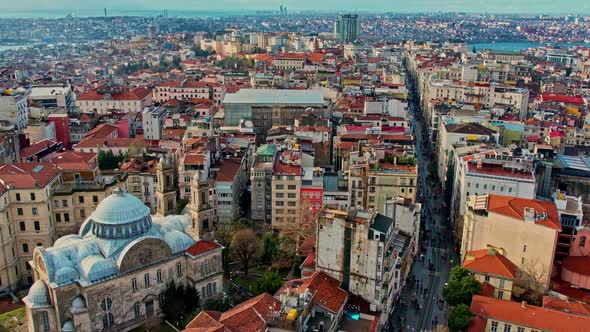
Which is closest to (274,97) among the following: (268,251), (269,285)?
(268,251)

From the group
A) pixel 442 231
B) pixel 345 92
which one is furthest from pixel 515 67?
pixel 442 231

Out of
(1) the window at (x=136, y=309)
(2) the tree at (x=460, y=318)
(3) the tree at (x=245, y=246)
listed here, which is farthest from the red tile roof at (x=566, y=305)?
(1) the window at (x=136, y=309)

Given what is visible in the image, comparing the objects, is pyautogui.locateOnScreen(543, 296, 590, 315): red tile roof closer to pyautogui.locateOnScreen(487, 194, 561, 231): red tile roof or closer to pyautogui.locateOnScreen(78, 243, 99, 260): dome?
pyautogui.locateOnScreen(487, 194, 561, 231): red tile roof

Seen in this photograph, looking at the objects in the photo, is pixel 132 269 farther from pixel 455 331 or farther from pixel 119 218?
pixel 455 331

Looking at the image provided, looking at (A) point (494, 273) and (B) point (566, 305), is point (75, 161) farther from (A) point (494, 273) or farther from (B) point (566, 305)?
(B) point (566, 305)

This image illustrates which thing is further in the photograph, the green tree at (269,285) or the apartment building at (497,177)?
the apartment building at (497,177)

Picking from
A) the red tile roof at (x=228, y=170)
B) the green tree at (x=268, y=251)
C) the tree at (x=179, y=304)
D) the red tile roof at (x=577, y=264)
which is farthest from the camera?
the red tile roof at (x=228, y=170)

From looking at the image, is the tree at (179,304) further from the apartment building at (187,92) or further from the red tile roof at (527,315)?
the apartment building at (187,92)
